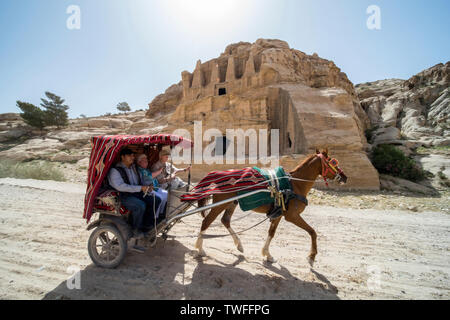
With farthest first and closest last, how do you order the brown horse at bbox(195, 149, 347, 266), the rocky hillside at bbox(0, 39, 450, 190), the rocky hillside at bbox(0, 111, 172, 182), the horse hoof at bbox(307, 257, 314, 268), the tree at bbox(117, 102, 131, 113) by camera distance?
1. the tree at bbox(117, 102, 131, 113)
2. the rocky hillside at bbox(0, 111, 172, 182)
3. the rocky hillside at bbox(0, 39, 450, 190)
4. the brown horse at bbox(195, 149, 347, 266)
5. the horse hoof at bbox(307, 257, 314, 268)

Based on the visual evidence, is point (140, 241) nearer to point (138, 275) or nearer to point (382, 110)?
point (138, 275)

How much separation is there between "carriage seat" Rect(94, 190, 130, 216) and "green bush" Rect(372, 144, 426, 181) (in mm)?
16348

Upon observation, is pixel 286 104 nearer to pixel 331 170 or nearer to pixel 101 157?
pixel 331 170

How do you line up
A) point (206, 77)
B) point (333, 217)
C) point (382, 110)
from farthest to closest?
point (206, 77) < point (382, 110) < point (333, 217)

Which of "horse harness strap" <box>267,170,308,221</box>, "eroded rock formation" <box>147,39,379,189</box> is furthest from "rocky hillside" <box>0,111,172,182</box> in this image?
"horse harness strap" <box>267,170,308,221</box>

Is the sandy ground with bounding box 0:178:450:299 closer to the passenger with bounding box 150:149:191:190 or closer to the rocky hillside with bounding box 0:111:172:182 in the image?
the passenger with bounding box 150:149:191:190

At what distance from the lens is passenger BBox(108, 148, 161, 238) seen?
3143mm

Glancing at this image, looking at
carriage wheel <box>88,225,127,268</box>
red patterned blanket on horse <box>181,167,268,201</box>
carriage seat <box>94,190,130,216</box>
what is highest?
red patterned blanket on horse <box>181,167,268,201</box>

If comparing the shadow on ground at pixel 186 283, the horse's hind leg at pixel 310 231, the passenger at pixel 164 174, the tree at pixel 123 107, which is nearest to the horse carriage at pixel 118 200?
the horse's hind leg at pixel 310 231

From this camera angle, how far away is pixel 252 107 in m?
18.7

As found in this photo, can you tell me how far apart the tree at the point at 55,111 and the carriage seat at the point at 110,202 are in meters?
45.2

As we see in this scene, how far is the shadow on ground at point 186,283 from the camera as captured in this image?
8.39 feet
